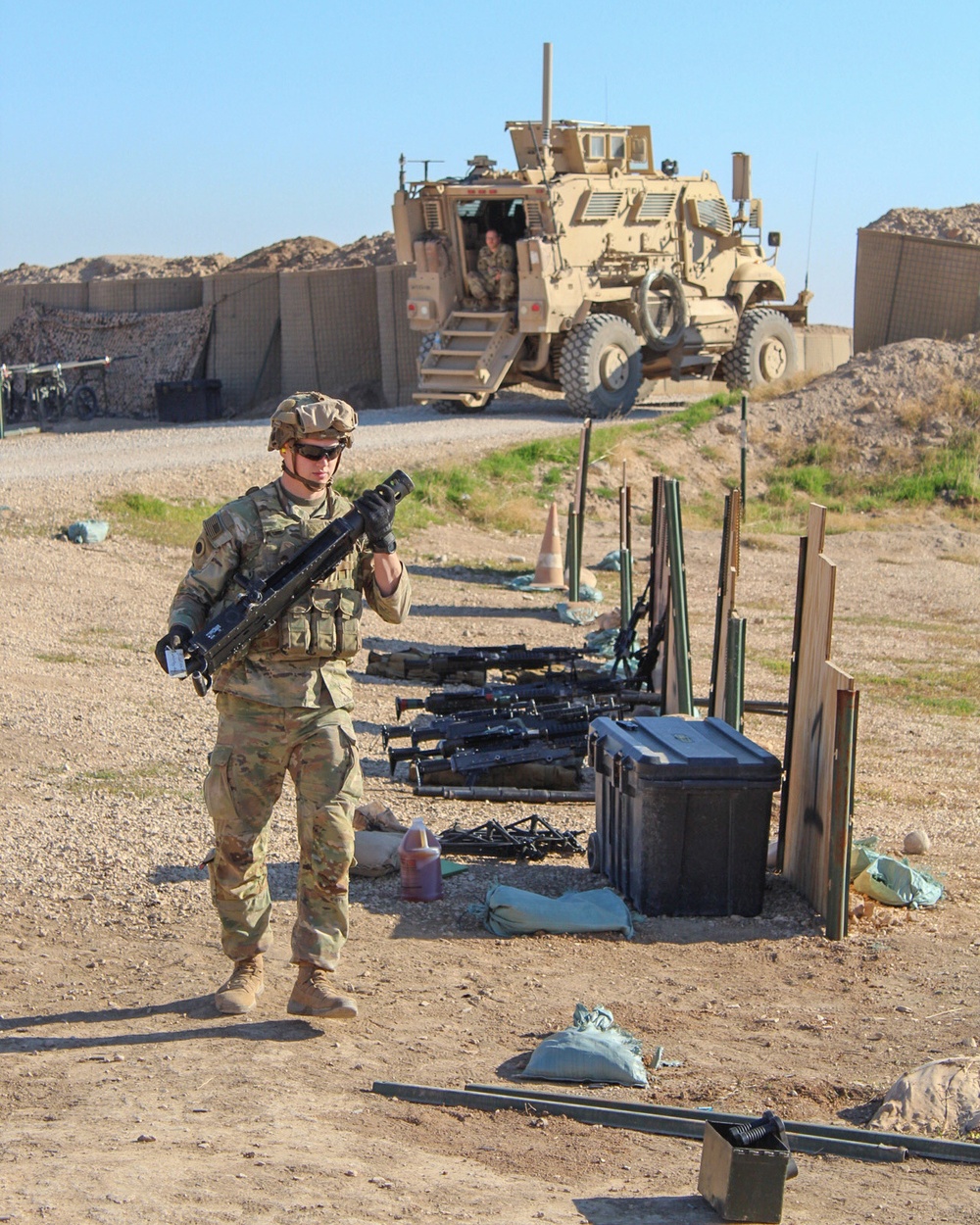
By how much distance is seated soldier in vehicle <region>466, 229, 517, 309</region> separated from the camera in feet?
65.6

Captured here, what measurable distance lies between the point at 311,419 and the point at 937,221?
3483 centimetres

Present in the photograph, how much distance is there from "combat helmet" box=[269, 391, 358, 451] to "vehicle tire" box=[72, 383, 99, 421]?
890 inches

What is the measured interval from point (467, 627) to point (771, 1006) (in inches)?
288

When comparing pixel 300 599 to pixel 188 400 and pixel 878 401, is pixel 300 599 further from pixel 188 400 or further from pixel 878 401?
pixel 188 400

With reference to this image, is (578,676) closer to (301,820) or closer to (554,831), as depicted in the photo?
(554,831)

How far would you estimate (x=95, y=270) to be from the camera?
142ft

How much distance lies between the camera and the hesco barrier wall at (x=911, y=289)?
926 inches

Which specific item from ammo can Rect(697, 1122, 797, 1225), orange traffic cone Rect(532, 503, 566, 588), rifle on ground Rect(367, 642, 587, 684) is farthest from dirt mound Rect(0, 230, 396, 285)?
ammo can Rect(697, 1122, 797, 1225)

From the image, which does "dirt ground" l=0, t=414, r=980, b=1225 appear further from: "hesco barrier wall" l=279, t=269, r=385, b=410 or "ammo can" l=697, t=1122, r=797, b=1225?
"hesco barrier wall" l=279, t=269, r=385, b=410

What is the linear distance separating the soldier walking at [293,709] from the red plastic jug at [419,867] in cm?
116

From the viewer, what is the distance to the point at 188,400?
2489 cm

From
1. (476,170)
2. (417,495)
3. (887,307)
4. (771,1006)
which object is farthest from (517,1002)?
(887,307)

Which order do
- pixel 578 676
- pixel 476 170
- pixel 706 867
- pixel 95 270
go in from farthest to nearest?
1. pixel 95 270
2. pixel 476 170
3. pixel 578 676
4. pixel 706 867

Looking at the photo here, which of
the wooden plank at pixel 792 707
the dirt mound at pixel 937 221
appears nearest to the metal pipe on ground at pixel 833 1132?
the wooden plank at pixel 792 707
